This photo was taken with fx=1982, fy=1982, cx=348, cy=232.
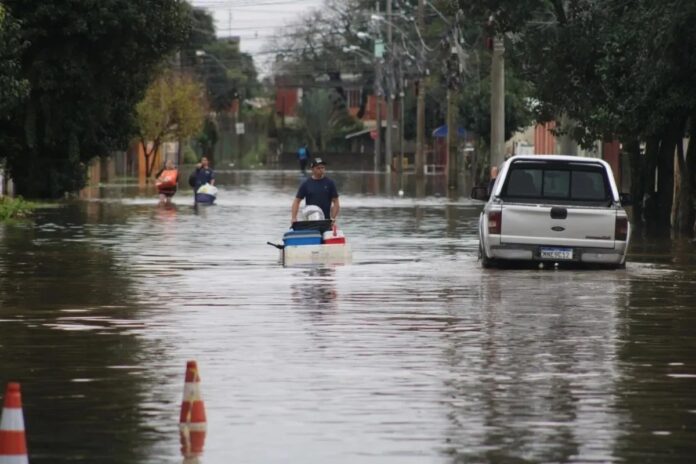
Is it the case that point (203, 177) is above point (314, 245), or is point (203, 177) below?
above

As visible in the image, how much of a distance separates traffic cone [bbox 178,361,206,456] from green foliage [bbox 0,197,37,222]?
3392 centimetres

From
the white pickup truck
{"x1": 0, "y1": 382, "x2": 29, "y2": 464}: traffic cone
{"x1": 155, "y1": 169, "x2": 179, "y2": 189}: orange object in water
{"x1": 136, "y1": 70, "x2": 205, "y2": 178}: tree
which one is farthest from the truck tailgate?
{"x1": 136, "y1": 70, "x2": 205, "y2": 178}: tree

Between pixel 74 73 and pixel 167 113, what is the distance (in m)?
48.1

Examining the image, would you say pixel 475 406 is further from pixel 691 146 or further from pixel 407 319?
pixel 691 146

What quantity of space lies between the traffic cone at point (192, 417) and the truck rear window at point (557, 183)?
656 inches

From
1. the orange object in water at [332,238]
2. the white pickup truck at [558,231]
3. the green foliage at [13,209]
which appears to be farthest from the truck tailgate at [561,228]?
the green foliage at [13,209]

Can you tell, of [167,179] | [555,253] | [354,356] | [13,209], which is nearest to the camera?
[354,356]

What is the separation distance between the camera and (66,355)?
15742mm

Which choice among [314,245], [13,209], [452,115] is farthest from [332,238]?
[452,115]

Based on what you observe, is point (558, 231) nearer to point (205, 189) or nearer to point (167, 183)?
point (205, 189)

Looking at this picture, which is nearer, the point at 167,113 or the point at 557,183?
the point at 557,183

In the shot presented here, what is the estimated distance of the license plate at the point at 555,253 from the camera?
27.0 metres

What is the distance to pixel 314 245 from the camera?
27.9 metres

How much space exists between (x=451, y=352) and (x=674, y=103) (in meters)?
21.5
